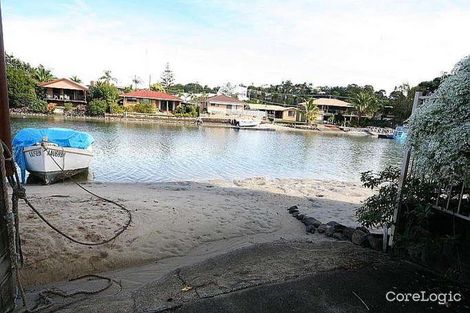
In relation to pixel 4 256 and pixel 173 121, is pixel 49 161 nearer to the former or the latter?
pixel 4 256

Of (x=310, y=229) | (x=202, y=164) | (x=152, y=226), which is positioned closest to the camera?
(x=152, y=226)

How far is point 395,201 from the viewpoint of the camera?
4324mm

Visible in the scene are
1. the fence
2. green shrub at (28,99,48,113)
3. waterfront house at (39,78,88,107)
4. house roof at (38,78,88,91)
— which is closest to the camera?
the fence

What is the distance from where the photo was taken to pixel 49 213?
6.36 metres

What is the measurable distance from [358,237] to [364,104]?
6015 cm

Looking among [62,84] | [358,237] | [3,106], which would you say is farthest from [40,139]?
[62,84]

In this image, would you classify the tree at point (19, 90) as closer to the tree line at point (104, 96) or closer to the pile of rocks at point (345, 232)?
the tree line at point (104, 96)

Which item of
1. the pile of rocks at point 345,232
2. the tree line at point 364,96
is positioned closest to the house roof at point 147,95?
the tree line at point 364,96

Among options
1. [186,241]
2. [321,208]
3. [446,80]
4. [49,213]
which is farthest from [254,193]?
[446,80]

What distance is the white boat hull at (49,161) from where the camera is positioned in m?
11.9

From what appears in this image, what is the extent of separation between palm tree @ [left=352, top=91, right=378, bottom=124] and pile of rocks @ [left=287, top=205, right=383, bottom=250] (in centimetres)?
5726

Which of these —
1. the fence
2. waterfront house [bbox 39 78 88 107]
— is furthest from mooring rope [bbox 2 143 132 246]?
waterfront house [bbox 39 78 88 107]

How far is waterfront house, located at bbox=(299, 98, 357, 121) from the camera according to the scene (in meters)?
65.4

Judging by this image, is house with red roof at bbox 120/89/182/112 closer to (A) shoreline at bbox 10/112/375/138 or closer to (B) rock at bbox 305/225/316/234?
(A) shoreline at bbox 10/112/375/138
